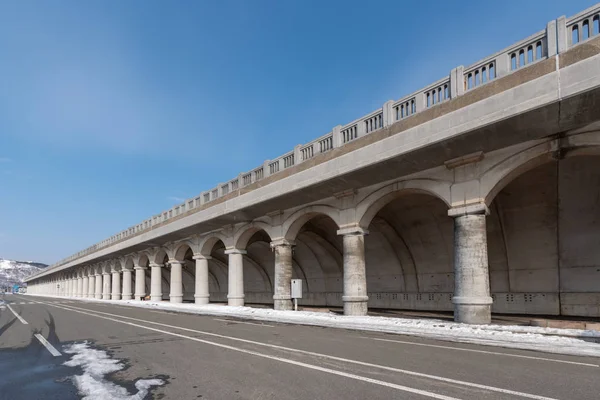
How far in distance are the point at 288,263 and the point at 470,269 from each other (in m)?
10.5

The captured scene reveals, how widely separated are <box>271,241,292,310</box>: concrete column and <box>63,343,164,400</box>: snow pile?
41.6 ft

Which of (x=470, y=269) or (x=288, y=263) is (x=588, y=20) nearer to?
(x=470, y=269)

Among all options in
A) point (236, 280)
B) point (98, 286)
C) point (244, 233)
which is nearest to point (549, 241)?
point (244, 233)

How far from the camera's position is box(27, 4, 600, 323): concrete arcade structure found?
11133 millimetres

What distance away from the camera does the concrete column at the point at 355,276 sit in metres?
17.1

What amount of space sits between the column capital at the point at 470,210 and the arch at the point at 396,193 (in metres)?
0.46

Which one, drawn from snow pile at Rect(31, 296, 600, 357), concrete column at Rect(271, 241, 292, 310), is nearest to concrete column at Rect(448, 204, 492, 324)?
snow pile at Rect(31, 296, 600, 357)

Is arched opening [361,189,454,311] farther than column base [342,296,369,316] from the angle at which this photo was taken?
Yes

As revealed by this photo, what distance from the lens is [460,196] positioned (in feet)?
45.0

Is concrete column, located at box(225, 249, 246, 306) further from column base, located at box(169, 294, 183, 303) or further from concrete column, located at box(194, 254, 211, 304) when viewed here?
column base, located at box(169, 294, 183, 303)

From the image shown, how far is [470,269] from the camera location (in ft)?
42.7

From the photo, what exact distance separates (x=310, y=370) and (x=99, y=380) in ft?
10.8

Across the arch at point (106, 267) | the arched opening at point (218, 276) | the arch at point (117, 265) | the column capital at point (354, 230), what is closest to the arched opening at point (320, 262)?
the column capital at point (354, 230)

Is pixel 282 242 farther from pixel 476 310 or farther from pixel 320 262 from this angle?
pixel 476 310
